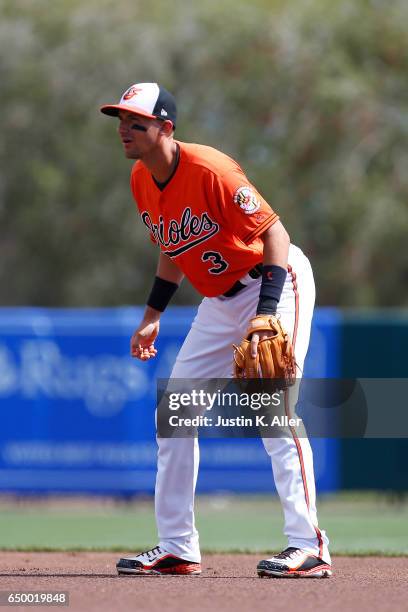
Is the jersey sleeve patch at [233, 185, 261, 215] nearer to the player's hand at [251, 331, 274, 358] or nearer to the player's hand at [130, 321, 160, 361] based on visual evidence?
the player's hand at [251, 331, 274, 358]

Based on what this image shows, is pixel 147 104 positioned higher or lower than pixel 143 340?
higher

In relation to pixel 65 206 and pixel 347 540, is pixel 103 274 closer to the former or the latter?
pixel 65 206

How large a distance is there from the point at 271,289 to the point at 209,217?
0.44m

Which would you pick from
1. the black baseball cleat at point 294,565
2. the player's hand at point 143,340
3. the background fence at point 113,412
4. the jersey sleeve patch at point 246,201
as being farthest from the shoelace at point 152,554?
the background fence at point 113,412

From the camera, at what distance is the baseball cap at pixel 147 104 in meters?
5.89

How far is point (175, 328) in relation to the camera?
12836mm

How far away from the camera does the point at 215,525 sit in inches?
425

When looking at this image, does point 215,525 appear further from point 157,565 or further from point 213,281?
point 213,281

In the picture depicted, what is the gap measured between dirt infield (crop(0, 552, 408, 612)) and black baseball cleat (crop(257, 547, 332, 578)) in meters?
0.06

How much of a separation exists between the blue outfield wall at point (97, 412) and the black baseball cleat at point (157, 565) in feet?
21.5


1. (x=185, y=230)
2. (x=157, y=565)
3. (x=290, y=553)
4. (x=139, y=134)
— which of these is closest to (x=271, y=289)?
(x=185, y=230)

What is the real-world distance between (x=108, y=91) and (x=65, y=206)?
2.82 metres

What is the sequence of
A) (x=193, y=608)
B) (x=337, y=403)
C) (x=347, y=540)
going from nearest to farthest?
1. (x=193, y=608)
2. (x=347, y=540)
3. (x=337, y=403)

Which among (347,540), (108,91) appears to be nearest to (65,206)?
(108,91)
